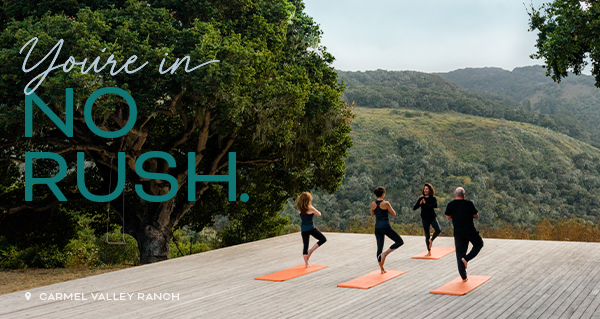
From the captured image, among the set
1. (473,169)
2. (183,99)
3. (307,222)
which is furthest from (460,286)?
(473,169)

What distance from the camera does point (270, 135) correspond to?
1327 cm

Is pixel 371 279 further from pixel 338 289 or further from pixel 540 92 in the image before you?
pixel 540 92

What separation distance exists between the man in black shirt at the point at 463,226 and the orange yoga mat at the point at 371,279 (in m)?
1.29

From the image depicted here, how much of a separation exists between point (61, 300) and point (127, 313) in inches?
57.6

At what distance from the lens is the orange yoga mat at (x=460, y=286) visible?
735 cm

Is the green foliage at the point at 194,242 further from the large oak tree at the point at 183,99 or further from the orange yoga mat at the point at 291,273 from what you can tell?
the orange yoga mat at the point at 291,273

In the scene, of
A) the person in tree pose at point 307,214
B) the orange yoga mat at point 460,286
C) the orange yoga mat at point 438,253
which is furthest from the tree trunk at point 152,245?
the orange yoga mat at point 460,286

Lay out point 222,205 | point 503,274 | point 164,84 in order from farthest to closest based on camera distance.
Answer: point 222,205 → point 164,84 → point 503,274

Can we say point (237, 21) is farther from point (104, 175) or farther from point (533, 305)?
point (533, 305)

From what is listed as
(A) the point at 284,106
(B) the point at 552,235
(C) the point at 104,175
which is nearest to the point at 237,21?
(A) the point at 284,106

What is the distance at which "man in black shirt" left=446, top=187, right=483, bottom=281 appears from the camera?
784 cm

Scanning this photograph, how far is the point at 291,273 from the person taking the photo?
9297mm

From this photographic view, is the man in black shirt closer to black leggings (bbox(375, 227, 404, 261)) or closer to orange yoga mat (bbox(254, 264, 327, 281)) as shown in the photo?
black leggings (bbox(375, 227, 404, 261))

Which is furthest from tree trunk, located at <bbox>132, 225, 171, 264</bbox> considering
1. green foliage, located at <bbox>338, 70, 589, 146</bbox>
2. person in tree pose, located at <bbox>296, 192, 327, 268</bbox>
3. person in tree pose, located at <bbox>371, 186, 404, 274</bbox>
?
green foliage, located at <bbox>338, 70, 589, 146</bbox>
